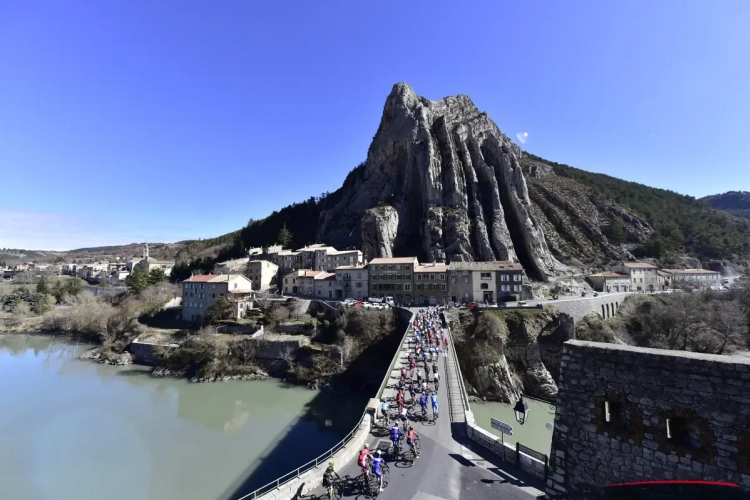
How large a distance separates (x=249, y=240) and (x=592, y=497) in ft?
307

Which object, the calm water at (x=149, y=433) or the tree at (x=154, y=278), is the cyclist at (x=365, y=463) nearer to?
the calm water at (x=149, y=433)

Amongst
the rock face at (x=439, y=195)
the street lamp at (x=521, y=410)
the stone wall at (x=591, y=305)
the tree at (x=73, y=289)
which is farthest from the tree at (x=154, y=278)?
the street lamp at (x=521, y=410)

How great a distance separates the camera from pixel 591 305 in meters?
39.4

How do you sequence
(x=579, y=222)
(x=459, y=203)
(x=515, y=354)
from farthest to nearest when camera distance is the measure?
1. (x=579, y=222)
2. (x=459, y=203)
3. (x=515, y=354)

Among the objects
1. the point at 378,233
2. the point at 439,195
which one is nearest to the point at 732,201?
the point at 439,195

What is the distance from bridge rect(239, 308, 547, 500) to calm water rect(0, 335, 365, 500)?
8185 millimetres

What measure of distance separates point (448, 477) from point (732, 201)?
195957 millimetres

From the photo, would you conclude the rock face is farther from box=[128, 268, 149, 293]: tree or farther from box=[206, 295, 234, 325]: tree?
box=[128, 268, 149, 293]: tree

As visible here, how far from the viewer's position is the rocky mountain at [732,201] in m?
131

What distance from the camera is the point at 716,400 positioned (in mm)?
4621

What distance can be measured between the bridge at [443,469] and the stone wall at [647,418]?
3.18 metres

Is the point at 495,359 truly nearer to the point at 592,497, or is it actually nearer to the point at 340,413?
the point at 340,413

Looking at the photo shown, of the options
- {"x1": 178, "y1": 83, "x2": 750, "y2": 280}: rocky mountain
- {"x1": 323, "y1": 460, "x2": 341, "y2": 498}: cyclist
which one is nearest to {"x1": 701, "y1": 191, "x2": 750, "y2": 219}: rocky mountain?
{"x1": 178, "y1": 83, "x2": 750, "y2": 280}: rocky mountain

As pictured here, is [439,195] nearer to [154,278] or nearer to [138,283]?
[154,278]
